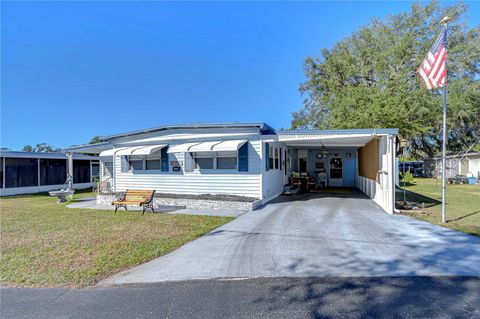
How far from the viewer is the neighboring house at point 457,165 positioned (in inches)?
980

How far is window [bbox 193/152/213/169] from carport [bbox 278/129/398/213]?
10.6 feet

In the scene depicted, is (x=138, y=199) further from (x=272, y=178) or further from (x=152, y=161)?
(x=272, y=178)

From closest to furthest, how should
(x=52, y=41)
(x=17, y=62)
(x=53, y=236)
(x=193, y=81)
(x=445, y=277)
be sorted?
(x=445, y=277)
(x=53, y=236)
(x=52, y=41)
(x=17, y=62)
(x=193, y=81)

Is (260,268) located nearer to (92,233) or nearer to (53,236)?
(92,233)

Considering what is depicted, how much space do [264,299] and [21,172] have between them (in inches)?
868

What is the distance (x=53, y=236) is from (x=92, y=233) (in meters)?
0.87

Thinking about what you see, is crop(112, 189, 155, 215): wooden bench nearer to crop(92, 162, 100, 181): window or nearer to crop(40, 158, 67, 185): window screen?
crop(40, 158, 67, 185): window screen

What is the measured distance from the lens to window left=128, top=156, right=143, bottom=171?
13.5 m

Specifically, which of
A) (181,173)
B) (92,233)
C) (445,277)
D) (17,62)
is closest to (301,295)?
(445,277)

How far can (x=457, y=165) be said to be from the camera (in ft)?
92.4

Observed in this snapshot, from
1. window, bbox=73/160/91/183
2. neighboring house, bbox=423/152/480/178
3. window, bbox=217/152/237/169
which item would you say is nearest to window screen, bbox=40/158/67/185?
window, bbox=73/160/91/183

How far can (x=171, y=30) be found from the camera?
1858 cm

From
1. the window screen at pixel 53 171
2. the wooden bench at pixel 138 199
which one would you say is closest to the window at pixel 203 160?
the wooden bench at pixel 138 199

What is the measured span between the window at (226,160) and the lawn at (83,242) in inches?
127
